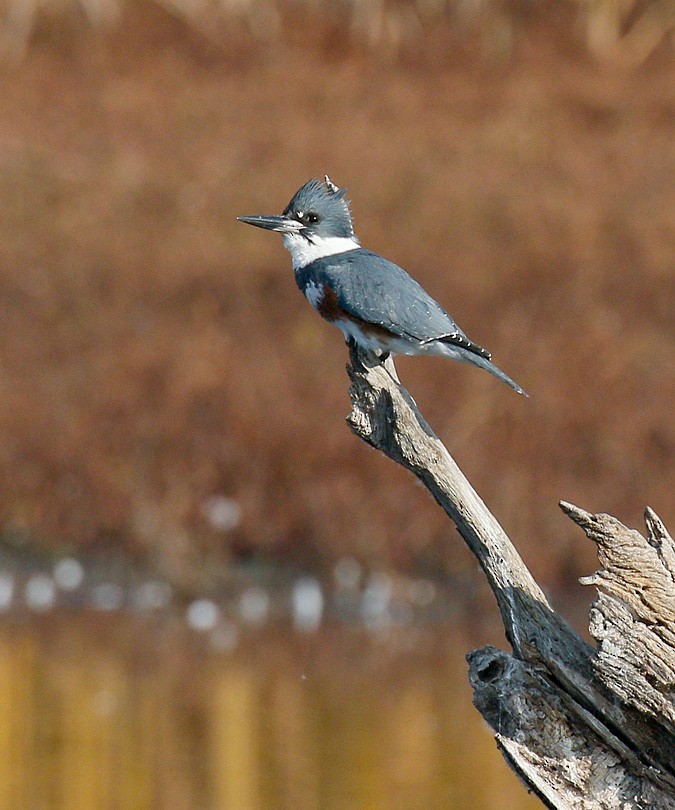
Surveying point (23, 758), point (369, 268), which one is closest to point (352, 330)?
point (369, 268)

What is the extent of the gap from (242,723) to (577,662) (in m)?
4.89

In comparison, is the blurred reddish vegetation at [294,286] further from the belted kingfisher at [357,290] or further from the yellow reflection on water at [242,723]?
the belted kingfisher at [357,290]

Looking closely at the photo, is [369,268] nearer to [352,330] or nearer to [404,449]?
[352,330]

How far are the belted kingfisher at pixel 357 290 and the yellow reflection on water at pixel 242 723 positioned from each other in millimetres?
3139

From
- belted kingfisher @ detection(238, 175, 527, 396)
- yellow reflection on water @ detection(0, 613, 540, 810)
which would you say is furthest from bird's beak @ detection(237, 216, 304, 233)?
yellow reflection on water @ detection(0, 613, 540, 810)

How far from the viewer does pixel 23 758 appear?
884 centimetres

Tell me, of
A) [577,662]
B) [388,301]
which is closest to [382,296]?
[388,301]

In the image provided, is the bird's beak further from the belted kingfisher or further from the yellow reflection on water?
the yellow reflection on water

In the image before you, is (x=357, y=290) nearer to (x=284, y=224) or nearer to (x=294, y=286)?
(x=284, y=224)

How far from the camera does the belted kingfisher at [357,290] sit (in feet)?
18.9

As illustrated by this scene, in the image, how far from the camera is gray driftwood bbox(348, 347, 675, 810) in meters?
4.57

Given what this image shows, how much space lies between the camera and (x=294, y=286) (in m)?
14.6

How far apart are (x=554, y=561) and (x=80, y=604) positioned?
346cm

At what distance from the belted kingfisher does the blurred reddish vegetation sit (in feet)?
19.1
